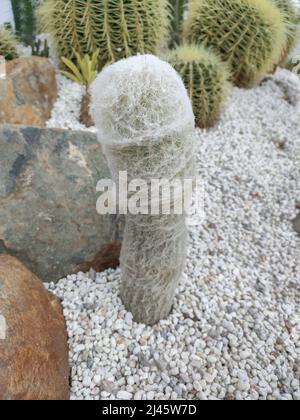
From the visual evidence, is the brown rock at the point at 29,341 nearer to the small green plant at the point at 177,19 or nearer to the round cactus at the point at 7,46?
the round cactus at the point at 7,46

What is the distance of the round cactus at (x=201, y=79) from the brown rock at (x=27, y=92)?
87 centimetres

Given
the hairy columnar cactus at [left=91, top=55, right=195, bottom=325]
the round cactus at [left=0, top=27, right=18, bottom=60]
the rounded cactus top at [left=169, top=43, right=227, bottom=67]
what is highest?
the hairy columnar cactus at [left=91, top=55, right=195, bottom=325]

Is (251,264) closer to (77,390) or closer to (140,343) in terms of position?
(140,343)

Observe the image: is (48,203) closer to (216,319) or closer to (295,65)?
(216,319)

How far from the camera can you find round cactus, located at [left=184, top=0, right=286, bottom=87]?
305 centimetres

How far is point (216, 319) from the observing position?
167cm

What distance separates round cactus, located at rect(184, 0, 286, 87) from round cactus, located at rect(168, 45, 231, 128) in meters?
0.41

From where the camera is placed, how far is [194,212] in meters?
2.21

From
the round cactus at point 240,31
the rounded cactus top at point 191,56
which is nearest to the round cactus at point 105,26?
the rounded cactus top at point 191,56

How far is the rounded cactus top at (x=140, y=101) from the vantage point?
994 millimetres

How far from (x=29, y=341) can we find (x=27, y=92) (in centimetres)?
169
